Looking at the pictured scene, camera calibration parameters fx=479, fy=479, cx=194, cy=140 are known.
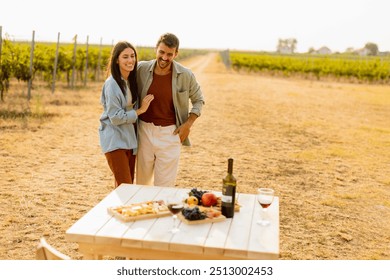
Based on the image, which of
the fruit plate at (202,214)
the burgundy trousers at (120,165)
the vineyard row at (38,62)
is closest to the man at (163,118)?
the burgundy trousers at (120,165)

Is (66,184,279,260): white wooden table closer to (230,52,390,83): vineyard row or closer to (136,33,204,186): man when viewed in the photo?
(136,33,204,186): man

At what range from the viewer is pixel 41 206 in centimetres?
488

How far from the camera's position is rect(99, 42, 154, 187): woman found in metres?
3.49

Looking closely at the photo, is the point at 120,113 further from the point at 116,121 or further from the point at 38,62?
the point at 38,62

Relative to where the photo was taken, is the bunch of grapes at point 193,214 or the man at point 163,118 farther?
the man at point 163,118

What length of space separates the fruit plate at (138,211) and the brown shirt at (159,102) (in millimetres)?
1162

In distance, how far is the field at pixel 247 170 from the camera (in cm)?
438

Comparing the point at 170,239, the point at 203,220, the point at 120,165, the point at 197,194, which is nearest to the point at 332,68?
the point at 120,165

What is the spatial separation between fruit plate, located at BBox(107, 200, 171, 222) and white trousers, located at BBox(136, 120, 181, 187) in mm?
1118

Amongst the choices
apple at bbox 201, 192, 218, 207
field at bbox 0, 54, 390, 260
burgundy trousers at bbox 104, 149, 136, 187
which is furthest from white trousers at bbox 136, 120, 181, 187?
apple at bbox 201, 192, 218, 207

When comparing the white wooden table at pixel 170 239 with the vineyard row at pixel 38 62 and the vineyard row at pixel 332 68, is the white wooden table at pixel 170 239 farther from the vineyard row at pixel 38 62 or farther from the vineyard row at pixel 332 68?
the vineyard row at pixel 332 68

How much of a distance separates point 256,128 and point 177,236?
798 centimetres

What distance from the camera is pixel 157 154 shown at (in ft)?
12.7

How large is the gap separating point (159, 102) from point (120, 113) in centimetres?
44
